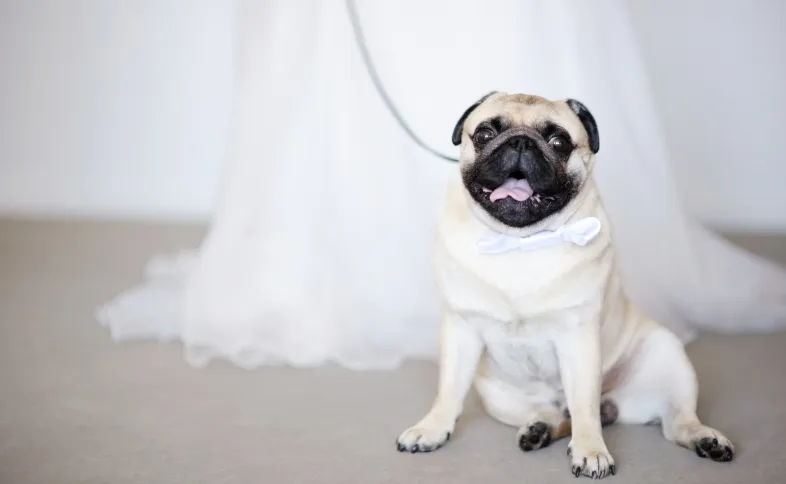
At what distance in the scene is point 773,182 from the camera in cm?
470

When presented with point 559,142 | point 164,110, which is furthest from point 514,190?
point 164,110

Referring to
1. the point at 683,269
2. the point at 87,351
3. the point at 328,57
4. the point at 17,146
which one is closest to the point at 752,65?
the point at 683,269

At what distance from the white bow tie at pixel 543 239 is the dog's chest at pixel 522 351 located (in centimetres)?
15

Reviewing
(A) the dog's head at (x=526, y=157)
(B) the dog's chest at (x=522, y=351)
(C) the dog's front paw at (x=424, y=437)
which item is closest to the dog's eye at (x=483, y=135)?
(A) the dog's head at (x=526, y=157)

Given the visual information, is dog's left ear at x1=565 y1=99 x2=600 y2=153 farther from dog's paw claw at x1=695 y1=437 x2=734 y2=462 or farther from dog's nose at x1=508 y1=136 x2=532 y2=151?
dog's paw claw at x1=695 y1=437 x2=734 y2=462

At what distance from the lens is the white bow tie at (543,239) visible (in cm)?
175

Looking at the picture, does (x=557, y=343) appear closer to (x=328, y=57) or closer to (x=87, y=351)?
(x=328, y=57)

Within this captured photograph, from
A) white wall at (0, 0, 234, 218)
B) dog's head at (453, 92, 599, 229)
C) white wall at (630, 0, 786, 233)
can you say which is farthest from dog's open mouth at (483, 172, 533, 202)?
white wall at (0, 0, 234, 218)

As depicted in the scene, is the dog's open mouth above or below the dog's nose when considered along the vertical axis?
below

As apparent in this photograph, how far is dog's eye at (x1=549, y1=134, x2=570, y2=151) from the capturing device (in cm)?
169

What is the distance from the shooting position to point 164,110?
16.8ft

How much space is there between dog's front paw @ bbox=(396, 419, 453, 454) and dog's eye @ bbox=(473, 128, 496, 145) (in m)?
0.59

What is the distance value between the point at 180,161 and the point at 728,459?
3.99 m

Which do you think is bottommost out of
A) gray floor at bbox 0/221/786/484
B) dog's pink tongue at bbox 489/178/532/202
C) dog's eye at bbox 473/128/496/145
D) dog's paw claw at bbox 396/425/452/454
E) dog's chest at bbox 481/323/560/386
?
gray floor at bbox 0/221/786/484
